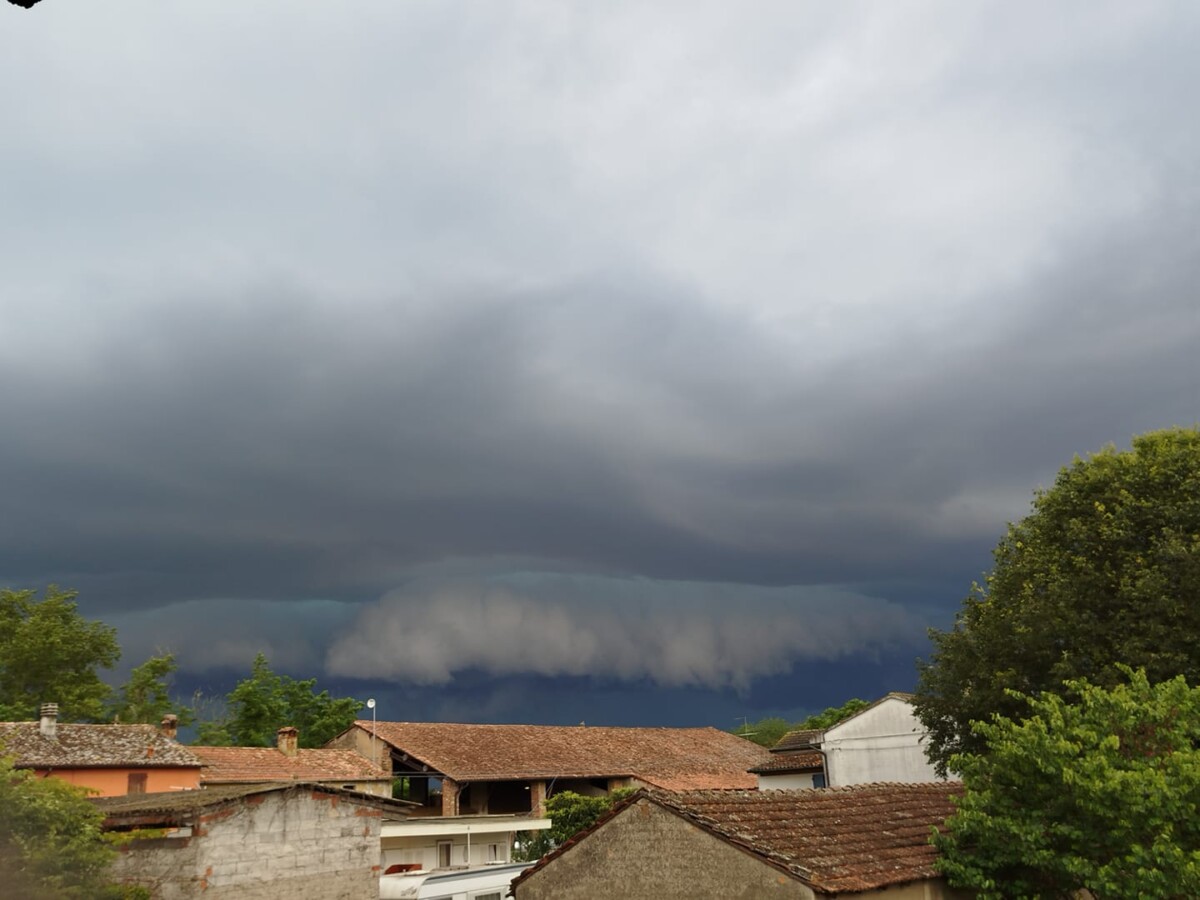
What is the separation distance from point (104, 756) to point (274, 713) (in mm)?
27898

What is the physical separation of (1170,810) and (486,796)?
4296 cm

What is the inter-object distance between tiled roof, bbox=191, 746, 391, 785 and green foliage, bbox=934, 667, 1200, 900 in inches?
1368

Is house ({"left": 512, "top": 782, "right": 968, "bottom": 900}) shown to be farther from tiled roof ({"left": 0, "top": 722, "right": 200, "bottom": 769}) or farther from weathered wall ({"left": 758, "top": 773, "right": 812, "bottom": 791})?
weathered wall ({"left": 758, "top": 773, "right": 812, "bottom": 791})

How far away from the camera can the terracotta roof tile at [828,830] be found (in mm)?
16484

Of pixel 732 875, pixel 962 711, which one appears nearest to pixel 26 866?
pixel 732 875

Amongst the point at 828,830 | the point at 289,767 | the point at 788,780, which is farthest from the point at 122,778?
the point at 828,830

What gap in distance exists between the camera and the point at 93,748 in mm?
42469

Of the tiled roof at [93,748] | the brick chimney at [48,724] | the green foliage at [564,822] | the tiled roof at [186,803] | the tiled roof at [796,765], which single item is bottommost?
the green foliage at [564,822]

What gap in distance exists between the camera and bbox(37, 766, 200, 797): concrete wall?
4050cm

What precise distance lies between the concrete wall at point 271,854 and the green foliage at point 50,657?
43.5 metres

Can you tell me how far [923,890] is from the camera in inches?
696

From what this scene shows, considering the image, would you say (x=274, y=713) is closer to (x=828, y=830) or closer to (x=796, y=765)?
(x=796, y=765)

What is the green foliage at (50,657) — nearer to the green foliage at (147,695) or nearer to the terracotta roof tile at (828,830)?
the green foliage at (147,695)

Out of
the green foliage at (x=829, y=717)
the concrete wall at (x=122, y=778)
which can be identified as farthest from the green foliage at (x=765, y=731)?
the concrete wall at (x=122, y=778)
